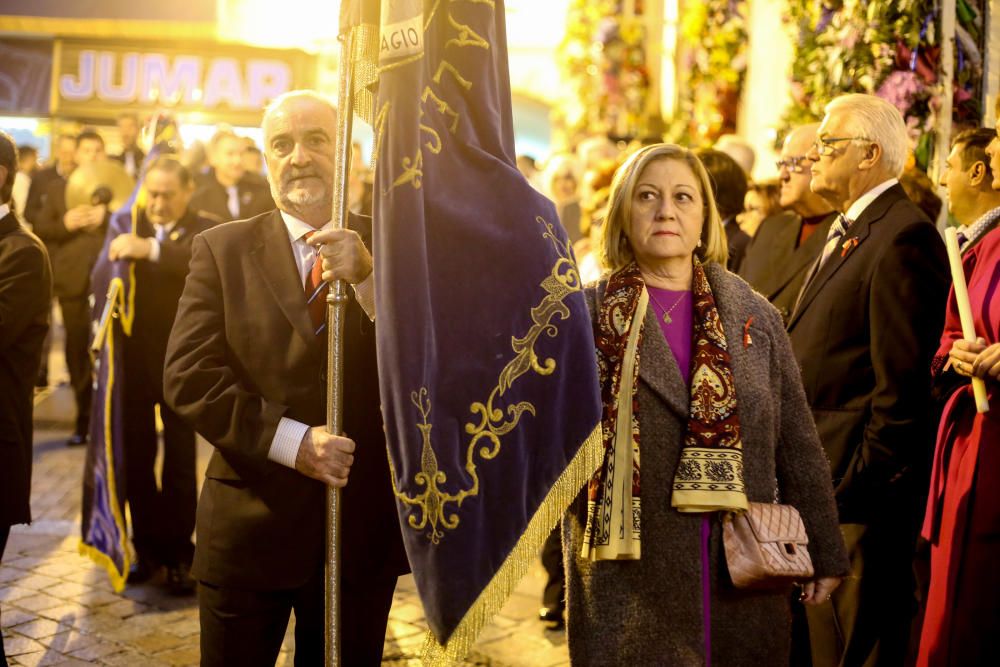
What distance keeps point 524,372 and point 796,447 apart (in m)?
0.98

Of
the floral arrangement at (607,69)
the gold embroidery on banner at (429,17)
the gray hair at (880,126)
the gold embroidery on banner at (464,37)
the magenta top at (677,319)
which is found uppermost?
the floral arrangement at (607,69)

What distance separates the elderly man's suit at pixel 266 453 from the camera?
136 inches

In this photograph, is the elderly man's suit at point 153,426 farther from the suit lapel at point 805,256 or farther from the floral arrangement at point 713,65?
the floral arrangement at point 713,65

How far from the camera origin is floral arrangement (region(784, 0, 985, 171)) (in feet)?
20.4

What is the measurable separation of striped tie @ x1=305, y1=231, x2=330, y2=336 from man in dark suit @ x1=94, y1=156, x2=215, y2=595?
3237 millimetres

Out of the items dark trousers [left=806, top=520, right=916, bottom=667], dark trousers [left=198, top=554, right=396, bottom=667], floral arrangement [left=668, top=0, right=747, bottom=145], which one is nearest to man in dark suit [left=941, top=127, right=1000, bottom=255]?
dark trousers [left=806, top=520, right=916, bottom=667]

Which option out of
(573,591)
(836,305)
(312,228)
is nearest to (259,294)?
(312,228)

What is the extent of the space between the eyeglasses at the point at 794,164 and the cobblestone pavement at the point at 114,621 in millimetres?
2489

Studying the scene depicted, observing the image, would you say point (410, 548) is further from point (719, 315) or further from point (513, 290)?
point (719, 315)

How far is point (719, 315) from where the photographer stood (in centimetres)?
361

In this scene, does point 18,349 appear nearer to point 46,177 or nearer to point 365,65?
point 365,65

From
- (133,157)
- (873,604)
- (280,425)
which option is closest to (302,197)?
(280,425)

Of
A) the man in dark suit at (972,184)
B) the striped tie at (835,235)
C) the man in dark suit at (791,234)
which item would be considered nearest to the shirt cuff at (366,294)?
the striped tie at (835,235)

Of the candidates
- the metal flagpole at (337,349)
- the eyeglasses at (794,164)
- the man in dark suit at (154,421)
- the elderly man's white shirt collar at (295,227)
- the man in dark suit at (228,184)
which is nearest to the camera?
the metal flagpole at (337,349)
